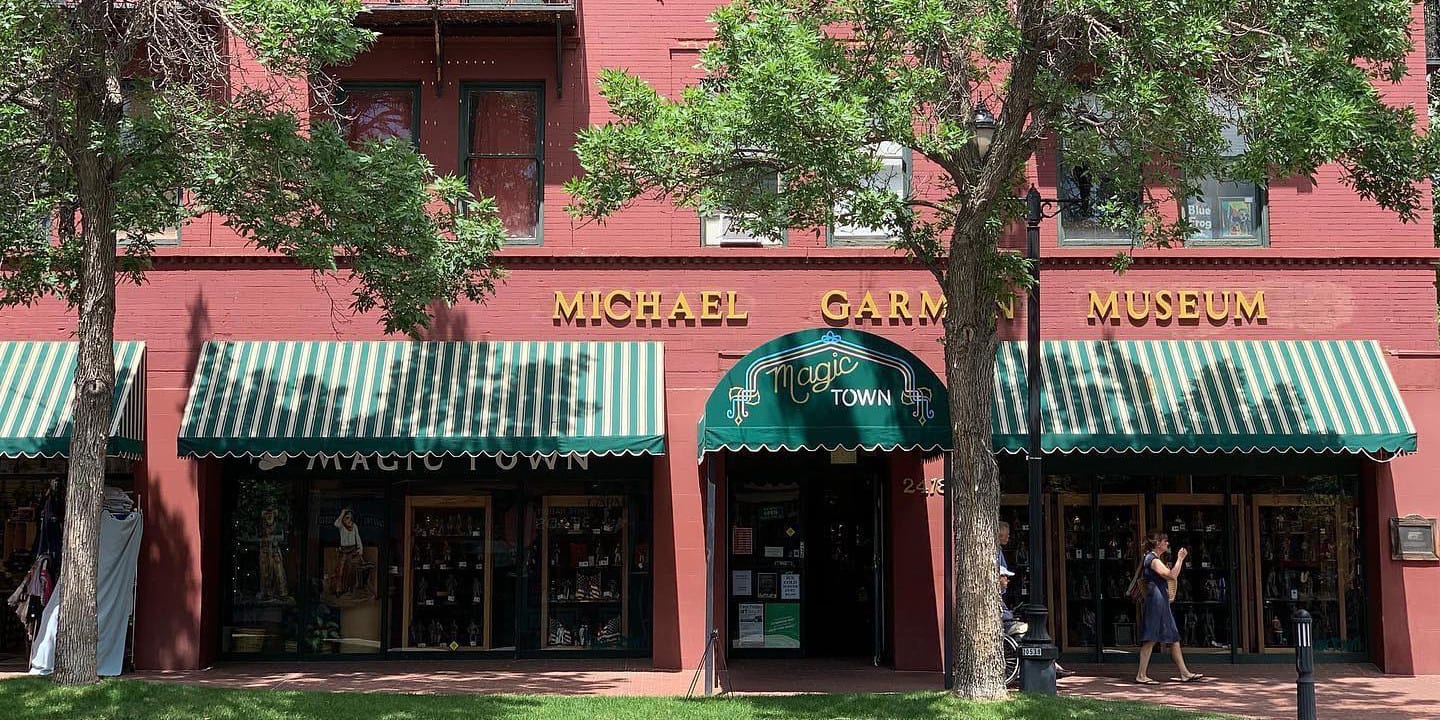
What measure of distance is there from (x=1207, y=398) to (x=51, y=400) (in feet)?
40.5

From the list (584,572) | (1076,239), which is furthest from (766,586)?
(1076,239)

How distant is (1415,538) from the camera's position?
15484mm

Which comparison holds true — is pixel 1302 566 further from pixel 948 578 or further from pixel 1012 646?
pixel 948 578

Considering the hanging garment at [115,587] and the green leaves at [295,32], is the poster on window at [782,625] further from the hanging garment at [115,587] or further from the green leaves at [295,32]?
the green leaves at [295,32]

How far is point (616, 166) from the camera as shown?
12.7 m

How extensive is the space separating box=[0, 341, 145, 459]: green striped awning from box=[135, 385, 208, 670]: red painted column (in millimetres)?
244

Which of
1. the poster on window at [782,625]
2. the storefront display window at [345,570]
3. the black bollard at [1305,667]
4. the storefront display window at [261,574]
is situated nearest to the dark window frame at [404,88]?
the storefront display window at [345,570]

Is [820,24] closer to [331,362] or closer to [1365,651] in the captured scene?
[331,362]

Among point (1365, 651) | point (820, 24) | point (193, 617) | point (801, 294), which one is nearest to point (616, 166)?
point (820, 24)

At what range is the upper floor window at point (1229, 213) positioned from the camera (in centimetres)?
1622

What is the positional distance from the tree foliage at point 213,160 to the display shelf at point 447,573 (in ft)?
11.0

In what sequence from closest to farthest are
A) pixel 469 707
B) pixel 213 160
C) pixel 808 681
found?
pixel 469 707 < pixel 213 160 < pixel 808 681

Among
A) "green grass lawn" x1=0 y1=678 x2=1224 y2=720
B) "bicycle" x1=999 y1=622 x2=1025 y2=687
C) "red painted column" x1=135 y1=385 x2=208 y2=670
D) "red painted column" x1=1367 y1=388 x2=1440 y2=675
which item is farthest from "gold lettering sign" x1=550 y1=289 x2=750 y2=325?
"red painted column" x1=1367 y1=388 x2=1440 y2=675

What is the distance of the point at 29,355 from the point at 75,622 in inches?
198
